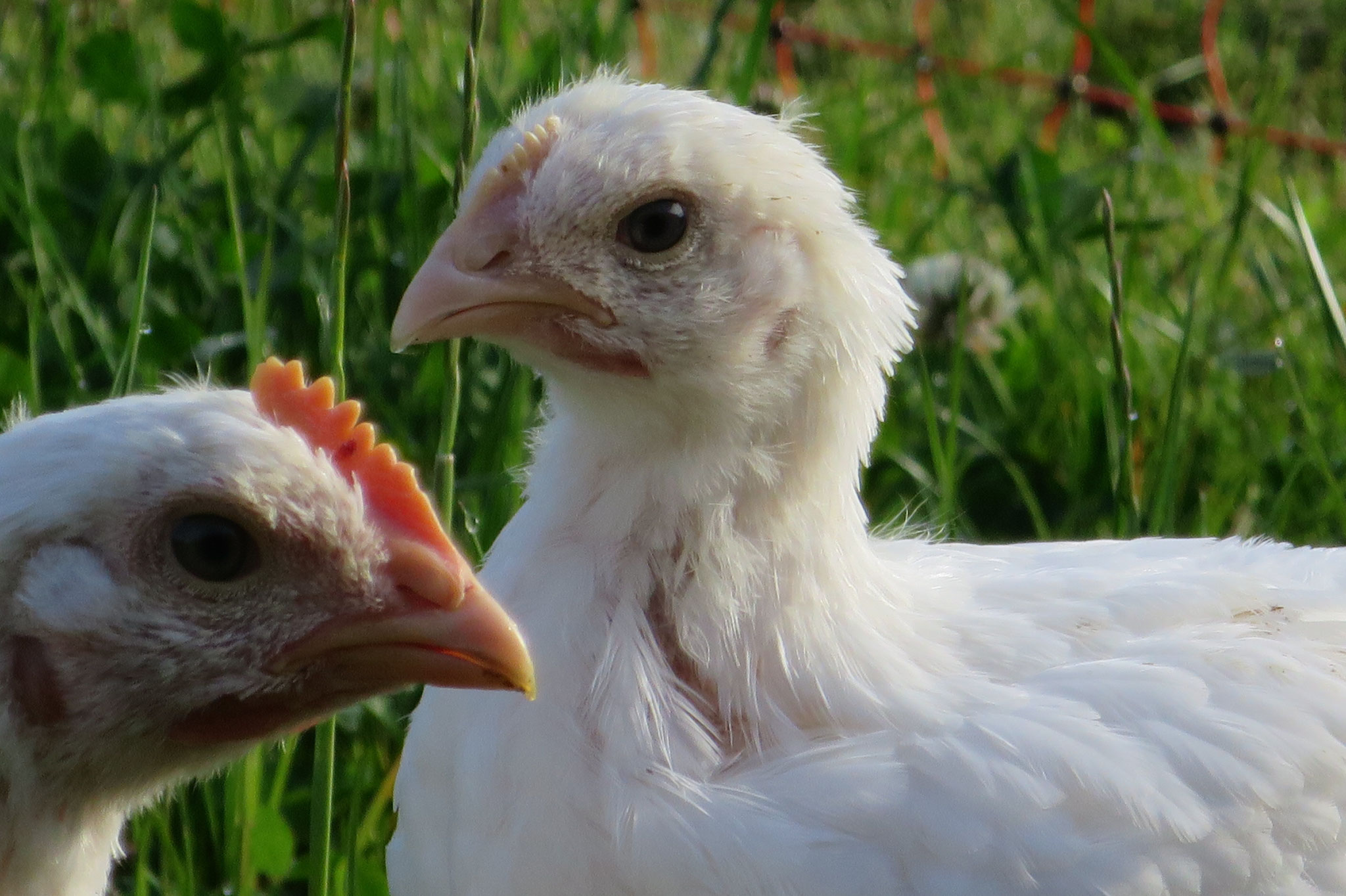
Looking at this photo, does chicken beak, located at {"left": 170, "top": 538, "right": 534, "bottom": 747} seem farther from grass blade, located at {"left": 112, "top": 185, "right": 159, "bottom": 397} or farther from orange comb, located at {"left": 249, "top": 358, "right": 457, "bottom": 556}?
grass blade, located at {"left": 112, "top": 185, "right": 159, "bottom": 397}

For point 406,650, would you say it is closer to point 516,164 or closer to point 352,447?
point 352,447

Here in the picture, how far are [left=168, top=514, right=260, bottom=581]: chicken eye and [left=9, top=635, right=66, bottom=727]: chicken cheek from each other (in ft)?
0.49

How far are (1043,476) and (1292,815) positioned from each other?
156 cm

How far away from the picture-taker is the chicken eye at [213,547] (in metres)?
1.54

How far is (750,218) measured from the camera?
6.84ft

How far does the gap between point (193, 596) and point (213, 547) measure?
51 millimetres

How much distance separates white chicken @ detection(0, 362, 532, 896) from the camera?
59.7 inches

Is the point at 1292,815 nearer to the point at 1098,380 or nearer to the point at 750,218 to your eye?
the point at 750,218

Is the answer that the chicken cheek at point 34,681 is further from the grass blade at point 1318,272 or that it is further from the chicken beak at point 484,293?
the grass blade at point 1318,272

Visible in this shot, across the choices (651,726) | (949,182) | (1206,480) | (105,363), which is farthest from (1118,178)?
(651,726)

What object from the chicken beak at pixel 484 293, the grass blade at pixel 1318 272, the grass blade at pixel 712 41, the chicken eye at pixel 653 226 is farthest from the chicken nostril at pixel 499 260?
the grass blade at pixel 1318 272

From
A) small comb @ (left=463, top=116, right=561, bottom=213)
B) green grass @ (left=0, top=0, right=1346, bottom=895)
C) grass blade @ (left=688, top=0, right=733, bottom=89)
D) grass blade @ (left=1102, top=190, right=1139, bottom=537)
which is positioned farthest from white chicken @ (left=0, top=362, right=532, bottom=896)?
grass blade @ (left=688, top=0, right=733, bottom=89)

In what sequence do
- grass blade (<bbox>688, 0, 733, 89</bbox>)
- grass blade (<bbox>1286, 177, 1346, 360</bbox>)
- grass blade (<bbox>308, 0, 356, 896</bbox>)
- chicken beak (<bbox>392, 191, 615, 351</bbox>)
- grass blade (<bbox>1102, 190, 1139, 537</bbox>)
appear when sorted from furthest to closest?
grass blade (<bbox>688, 0, 733, 89</bbox>), grass blade (<bbox>1286, 177, 1346, 360</bbox>), grass blade (<bbox>1102, 190, 1139, 537</bbox>), chicken beak (<bbox>392, 191, 615, 351</bbox>), grass blade (<bbox>308, 0, 356, 896</bbox>)

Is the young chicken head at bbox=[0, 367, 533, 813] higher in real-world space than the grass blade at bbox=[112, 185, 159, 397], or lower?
lower
